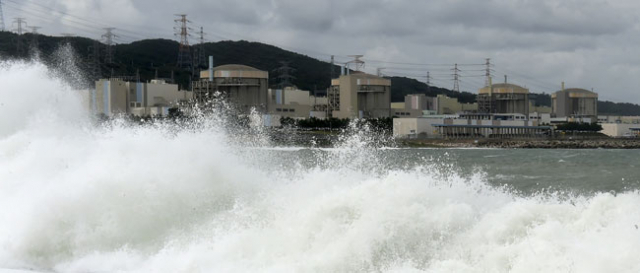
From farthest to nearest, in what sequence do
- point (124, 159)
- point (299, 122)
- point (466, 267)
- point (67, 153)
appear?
1. point (299, 122)
2. point (67, 153)
3. point (124, 159)
4. point (466, 267)

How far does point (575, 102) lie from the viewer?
122812 mm

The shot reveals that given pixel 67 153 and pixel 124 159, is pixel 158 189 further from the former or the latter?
pixel 67 153

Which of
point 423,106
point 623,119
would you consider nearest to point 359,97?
point 423,106

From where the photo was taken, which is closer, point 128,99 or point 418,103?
point 128,99

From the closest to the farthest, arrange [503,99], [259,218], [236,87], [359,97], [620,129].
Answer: [259,218]
[620,129]
[236,87]
[359,97]
[503,99]

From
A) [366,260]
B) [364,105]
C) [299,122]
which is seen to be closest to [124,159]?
[366,260]

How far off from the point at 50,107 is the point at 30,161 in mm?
8467

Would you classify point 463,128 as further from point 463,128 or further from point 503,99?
point 503,99

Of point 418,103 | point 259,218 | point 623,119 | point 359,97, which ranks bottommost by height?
point 259,218

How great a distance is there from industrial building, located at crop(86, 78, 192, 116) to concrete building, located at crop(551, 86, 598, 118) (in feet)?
228

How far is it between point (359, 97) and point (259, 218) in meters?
86.9

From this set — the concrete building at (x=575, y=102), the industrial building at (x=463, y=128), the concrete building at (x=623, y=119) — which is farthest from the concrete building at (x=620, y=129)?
→ the concrete building at (x=575, y=102)

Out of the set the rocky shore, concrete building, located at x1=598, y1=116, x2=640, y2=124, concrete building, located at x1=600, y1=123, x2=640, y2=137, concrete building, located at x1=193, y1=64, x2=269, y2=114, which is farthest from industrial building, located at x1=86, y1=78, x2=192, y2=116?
concrete building, located at x1=598, y1=116, x2=640, y2=124

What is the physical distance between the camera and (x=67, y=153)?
663 inches
